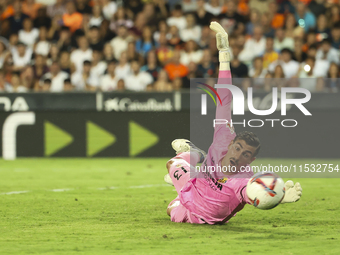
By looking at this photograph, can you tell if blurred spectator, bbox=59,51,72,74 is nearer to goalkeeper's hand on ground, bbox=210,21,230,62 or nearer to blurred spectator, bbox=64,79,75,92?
blurred spectator, bbox=64,79,75,92

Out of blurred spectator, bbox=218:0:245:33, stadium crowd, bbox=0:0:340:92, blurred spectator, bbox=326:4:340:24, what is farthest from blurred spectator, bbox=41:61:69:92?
blurred spectator, bbox=326:4:340:24

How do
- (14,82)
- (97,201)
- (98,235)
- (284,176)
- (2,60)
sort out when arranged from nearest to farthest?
(98,235) < (97,201) < (284,176) < (14,82) < (2,60)

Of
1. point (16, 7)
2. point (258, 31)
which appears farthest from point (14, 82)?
point (258, 31)

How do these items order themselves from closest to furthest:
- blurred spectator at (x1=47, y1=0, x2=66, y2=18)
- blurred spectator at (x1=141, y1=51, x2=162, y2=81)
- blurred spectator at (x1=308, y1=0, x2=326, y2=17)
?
blurred spectator at (x1=141, y1=51, x2=162, y2=81) < blurred spectator at (x1=308, y1=0, x2=326, y2=17) < blurred spectator at (x1=47, y1=0, x2=66, y2=18)

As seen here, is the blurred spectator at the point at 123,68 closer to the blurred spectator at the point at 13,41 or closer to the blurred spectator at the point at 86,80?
the blurred spectator at the point at 86,80

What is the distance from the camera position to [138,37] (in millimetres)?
16172

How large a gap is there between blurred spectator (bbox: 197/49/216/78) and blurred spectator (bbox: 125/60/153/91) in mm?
1207

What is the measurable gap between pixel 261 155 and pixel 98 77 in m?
4.82

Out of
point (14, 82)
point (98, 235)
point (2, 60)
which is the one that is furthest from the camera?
point (2, 60)

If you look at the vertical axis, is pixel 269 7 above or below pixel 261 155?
above

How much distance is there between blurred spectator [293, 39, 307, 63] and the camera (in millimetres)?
14500

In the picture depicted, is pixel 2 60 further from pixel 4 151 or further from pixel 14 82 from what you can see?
pixel 4 151

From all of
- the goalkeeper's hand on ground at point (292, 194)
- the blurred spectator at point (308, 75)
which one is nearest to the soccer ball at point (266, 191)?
the goalkeeper's hand on ground at point (292, 194)

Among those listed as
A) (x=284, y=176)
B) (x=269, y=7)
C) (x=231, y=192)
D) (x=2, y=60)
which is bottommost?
(x=284, y=176)
